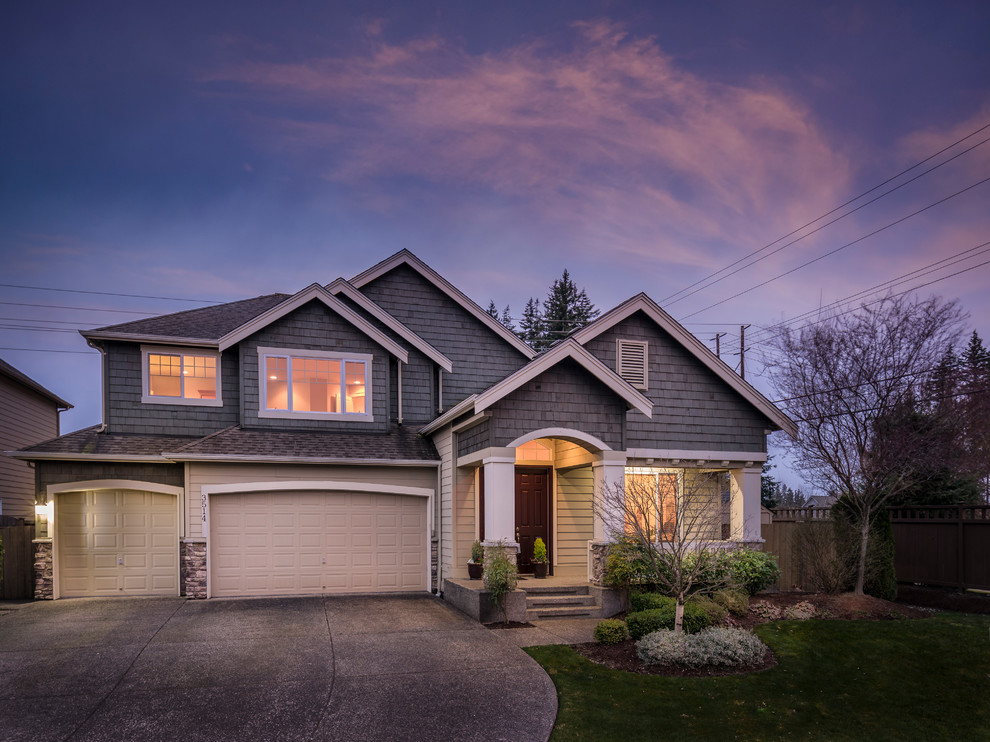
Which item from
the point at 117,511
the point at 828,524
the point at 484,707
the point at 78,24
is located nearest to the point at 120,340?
the point at 117,511

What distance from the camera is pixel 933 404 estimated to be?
15.5 metres

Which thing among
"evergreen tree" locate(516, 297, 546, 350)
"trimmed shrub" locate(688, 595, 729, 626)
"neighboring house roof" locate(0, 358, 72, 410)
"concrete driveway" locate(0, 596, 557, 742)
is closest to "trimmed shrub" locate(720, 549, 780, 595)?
"trimmed shrub" locate(688, 595, 729, 626)

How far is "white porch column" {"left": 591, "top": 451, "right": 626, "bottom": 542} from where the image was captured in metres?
12.8

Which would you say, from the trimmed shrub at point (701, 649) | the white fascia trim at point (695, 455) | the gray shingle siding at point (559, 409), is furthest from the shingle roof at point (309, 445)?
the trimmed shrub at point (701, 649)

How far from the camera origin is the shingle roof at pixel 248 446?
14367mm

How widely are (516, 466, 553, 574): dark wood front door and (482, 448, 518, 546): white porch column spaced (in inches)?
112

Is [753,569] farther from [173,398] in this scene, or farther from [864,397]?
[173,398]

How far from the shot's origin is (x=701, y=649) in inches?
359

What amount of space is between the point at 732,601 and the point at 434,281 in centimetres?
1138

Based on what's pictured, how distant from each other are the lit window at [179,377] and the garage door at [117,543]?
2.33m

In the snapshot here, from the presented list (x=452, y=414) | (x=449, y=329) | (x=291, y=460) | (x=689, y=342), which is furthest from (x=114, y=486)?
(x=689, y=342)

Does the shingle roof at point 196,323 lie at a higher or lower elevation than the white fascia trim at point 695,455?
higher

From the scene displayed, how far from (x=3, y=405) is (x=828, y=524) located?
73.0ft

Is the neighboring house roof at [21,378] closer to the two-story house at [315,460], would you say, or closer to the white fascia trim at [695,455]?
the two-story house at [315,460]
